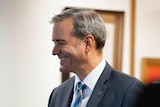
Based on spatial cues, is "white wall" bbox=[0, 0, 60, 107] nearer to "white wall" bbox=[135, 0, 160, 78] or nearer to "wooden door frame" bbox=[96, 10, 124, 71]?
"wooden door frame" bbox=[96, 10, 124, 71]

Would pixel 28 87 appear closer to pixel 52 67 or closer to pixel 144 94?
pixel 52 67

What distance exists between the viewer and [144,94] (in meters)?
0.22

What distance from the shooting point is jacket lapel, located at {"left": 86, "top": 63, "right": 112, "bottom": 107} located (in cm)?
109

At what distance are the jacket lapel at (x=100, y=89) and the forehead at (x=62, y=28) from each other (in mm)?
226

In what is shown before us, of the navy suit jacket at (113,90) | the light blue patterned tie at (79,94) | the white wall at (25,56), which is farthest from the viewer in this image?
the white wall at (25,56)

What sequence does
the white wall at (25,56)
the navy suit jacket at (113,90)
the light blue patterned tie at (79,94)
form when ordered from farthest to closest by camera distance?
the white wall at (25,56) < the light blue patterned tie at (79,94) < the navy suit jacket at (113,90)

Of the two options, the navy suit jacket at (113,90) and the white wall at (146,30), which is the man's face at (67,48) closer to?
the navy suit jacket at (113,90)

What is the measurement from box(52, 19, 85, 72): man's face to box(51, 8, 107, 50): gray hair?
0.03 metres

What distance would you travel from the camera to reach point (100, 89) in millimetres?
1120

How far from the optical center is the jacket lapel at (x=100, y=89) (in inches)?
43.0

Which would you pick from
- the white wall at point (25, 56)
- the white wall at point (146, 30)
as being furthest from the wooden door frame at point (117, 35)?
the white wall at point (25, 56)

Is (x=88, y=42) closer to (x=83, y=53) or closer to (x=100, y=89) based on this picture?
(x=83, y=53)

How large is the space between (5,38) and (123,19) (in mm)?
864

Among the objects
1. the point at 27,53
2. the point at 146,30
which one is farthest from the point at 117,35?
the point at 27,53
